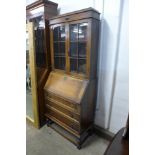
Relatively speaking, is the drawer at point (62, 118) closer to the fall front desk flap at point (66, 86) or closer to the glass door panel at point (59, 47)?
the fall front desk flap at point (66, 86)

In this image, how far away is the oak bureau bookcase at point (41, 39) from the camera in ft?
6.81

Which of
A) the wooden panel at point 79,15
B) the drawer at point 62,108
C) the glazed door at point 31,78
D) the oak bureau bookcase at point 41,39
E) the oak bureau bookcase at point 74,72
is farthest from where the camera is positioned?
the oak bureau bookcase at point 41,39

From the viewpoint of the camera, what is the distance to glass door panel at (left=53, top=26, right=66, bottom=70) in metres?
1.98

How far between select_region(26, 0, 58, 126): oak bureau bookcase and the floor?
0.28 m

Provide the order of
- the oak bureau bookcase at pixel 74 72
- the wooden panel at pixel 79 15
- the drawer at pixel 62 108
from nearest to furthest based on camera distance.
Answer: the wooden panel at pixel 79 15 < the oak bureau bookcase at pixel 74 72 < the drawer at pixel 62 108

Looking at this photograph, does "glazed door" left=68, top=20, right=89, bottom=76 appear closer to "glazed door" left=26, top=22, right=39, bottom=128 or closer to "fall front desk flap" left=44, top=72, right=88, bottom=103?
"fall front desk flap" left=44, top=72, right=88, bottom=103

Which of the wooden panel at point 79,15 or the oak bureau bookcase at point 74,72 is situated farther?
the oak bureau bookcase at point 74,72

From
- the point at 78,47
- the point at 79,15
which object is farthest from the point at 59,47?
the point at 79,15

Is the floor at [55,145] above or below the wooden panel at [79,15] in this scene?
below

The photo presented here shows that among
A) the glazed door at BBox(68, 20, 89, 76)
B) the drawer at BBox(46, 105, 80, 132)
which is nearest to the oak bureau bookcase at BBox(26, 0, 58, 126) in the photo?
the drawer at BBox(46, 105, 80, 132)

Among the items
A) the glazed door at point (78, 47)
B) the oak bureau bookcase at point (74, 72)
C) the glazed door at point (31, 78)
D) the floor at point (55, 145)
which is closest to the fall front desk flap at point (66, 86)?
the oak bureau bookcase at point (74, 72)

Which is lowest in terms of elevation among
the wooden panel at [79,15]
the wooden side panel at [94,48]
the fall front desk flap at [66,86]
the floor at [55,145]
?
the floor at [55,145]

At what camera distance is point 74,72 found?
1.91 m
